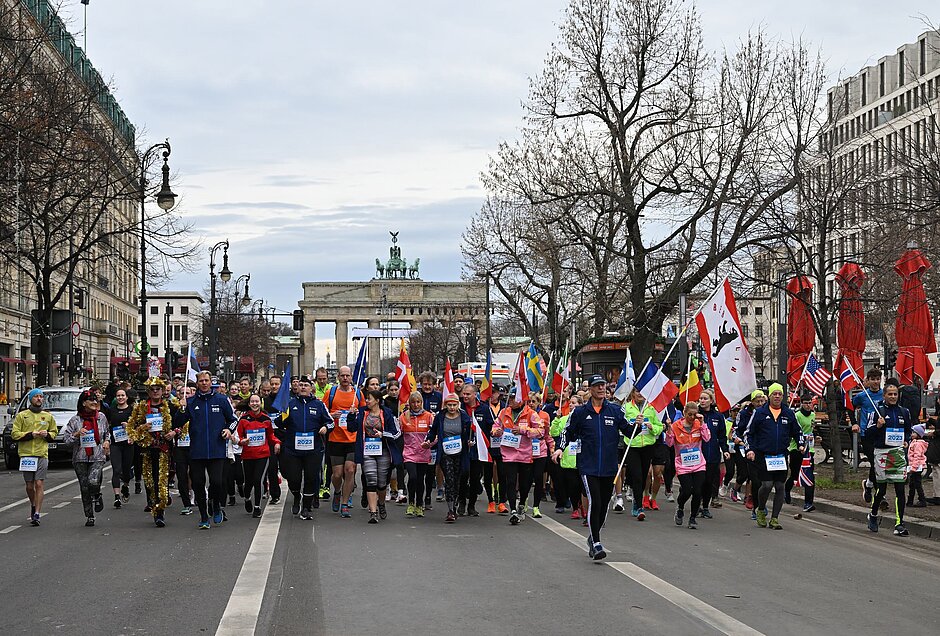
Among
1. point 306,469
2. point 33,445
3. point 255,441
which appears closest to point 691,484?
point 306,469

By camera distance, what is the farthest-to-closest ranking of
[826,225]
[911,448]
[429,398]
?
[826,225] → [429,398] → [911,448]

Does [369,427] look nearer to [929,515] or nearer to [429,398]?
[429,398]

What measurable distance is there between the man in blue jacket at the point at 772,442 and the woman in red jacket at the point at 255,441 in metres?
6.23

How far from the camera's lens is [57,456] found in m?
27.7

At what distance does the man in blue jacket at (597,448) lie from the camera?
38.0ft

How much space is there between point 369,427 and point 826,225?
9.94 meters

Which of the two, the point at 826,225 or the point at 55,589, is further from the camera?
the point at 826,225

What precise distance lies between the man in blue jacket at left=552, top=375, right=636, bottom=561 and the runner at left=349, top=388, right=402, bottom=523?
391 cm

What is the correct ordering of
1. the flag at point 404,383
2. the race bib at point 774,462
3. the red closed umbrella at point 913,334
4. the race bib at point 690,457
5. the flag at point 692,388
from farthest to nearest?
the red closed umbrella at point 913,334 < the flag at point 404,383 < the flag at point 692,388 < the race bib at point 690,457 < the race bib at point 774,462

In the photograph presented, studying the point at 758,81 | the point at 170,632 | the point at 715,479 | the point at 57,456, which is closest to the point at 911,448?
the point at 715,479

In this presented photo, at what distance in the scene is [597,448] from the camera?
466 inches

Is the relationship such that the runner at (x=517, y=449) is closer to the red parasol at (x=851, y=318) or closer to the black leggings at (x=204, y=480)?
the black leggings at (x=204, y=480)

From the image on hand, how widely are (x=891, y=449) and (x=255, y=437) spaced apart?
26.3 feet

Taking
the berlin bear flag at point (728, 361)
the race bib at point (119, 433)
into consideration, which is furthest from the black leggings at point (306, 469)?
the berlin bear flag at point (728, 361)
